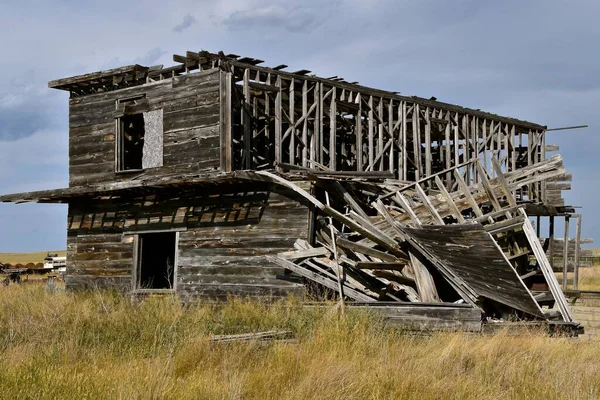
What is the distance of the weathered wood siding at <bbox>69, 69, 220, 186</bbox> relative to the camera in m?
16.5

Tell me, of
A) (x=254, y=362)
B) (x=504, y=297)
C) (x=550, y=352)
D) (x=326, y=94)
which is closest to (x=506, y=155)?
(x=326, y=94)

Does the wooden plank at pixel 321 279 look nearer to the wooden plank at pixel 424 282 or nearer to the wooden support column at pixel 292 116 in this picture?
the wooden plank at pixel 424 282

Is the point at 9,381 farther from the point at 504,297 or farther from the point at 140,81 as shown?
the point at 140,81

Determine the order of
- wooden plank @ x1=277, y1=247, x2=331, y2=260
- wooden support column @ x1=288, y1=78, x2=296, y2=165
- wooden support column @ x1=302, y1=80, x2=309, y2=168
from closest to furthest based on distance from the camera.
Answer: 1. wooden plank @ x1=277, y1=247, x2=331, y2=260
2. wooden support column @ x1=288, y1=78, x2=296, y2=165
3. wooden support column @ x1=302, y1=80, x2=309, y2=168

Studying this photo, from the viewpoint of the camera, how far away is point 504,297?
12.0m

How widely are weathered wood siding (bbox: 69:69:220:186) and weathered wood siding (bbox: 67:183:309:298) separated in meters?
0.81

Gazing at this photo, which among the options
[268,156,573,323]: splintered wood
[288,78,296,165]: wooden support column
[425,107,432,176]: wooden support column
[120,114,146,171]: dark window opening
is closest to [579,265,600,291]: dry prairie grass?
[425,107,432,176]: wooden support column

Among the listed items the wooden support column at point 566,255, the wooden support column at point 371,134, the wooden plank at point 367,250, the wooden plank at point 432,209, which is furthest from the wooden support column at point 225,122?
the wooden support column at point 566,255

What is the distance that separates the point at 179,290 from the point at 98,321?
17.7ft

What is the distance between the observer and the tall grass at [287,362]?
7.02 m

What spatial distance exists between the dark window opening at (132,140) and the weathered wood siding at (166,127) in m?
0.30

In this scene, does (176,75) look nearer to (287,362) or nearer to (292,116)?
(292,116)

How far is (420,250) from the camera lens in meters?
12.9

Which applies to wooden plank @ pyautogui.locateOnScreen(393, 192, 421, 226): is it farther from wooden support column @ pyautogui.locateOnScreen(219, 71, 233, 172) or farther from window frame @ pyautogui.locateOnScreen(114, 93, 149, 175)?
window frame @ pyautogui.locateOnScreen(114, 93, 149, 175)
